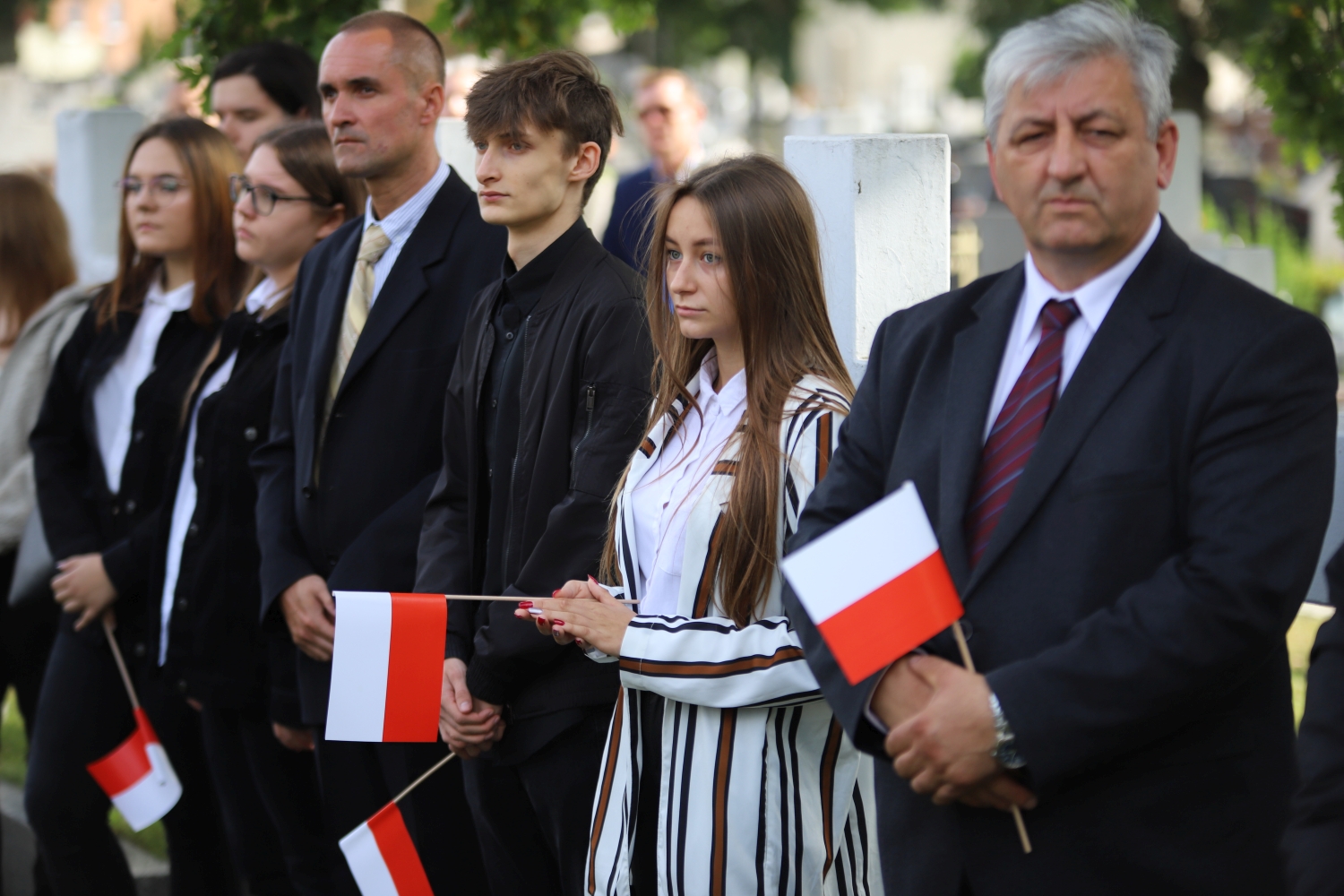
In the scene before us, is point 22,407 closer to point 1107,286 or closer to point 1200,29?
point 1107,286

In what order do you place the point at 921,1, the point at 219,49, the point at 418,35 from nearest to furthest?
the point at 418,35, the point at 219,49, the point at 921,1

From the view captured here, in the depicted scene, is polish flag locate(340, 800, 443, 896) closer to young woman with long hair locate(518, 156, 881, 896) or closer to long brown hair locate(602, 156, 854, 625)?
young woman with long hair locate(518, 156, 881, 896)

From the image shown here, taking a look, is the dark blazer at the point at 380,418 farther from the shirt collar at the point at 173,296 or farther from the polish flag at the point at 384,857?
the shirt collar at the point at 173,296

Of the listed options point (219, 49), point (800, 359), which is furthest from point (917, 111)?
point (800, 359)

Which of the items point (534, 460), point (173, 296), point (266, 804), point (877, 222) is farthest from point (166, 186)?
point (877, 222)

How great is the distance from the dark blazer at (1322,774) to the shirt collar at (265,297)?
11.1ft

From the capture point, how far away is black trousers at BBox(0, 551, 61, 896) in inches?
226

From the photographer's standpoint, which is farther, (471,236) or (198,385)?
(198,385)

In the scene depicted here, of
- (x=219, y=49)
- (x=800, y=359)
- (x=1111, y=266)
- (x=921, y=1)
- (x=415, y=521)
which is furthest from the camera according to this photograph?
(x=921, y=1)

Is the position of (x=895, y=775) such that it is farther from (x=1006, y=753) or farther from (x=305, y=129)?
(x=305, y=129)

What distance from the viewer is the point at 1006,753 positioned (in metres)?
2.25

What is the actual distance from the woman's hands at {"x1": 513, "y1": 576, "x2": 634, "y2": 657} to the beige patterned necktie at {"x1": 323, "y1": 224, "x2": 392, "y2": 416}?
1.39 m

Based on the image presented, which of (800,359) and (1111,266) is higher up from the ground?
(1111,266)

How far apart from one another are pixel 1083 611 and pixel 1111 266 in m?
0.57
